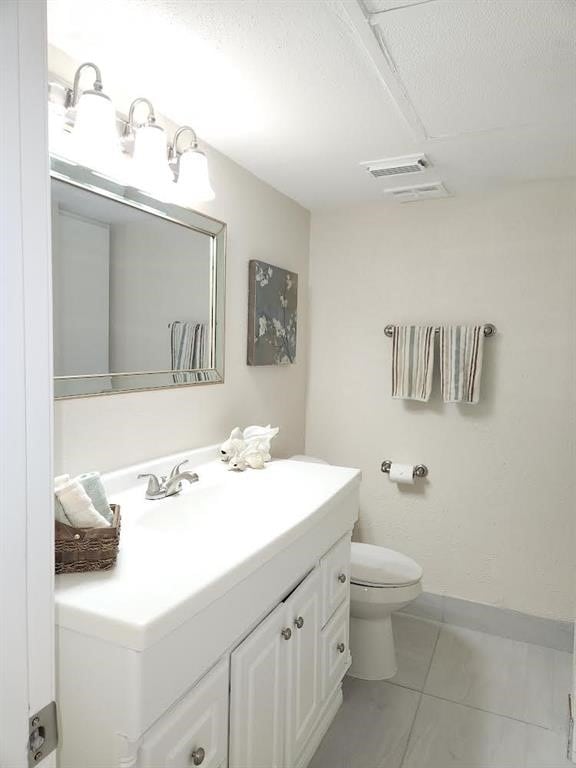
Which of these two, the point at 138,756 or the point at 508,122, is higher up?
the point at 508,122

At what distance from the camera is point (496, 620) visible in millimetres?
2479

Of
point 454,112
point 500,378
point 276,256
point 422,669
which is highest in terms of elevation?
point 454,112

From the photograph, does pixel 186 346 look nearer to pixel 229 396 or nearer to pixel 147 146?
pixel 229 396

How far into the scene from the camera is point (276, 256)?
246 cm

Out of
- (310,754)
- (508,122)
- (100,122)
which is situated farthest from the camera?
(508,122)

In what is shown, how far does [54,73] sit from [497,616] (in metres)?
2.77

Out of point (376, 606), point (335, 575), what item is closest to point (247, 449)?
point (335, 575)

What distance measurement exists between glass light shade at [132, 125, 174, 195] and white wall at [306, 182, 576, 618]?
4.46ft

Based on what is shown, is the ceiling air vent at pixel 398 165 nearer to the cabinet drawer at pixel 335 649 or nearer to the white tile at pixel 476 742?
the cabinet drawer at pixel 335 649

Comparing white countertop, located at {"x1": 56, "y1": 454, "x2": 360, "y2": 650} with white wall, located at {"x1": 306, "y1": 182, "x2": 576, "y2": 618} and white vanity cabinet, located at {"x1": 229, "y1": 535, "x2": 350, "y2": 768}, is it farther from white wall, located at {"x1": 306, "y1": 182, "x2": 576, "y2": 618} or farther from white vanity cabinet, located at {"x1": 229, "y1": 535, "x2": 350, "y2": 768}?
white wall, located at {"x1": 306, "y1": 182, "x2": 576, "y2": 618}

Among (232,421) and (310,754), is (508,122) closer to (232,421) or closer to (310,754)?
(232,421)

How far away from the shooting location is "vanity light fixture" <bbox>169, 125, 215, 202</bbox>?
163 centimetres

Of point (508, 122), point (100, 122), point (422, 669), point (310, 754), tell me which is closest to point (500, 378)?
point (508, 122)

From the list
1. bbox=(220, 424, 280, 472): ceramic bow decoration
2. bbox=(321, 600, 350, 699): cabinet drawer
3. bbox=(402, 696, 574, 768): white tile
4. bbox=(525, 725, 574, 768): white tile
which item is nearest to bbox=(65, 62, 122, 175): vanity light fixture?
bbox=(220, 424, 280, 472): ceramic bow decoration
